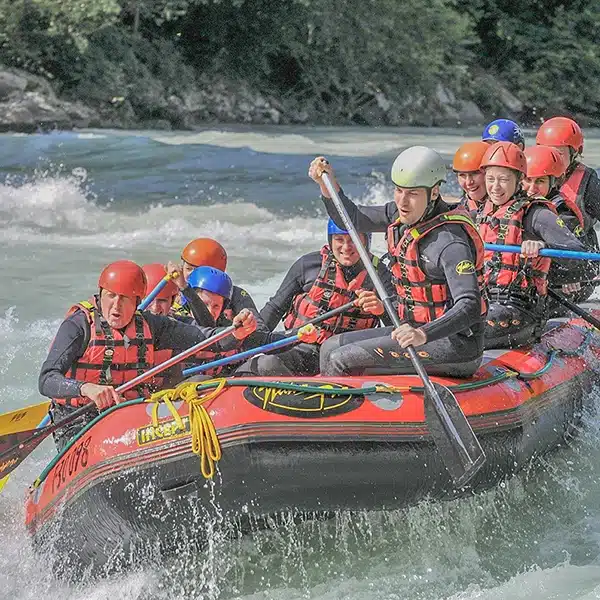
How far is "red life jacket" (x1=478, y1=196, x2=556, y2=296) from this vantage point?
208 inches

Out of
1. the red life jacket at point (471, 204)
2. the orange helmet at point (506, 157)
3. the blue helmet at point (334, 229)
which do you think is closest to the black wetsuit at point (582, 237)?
the red life jacket at point (471, 204)

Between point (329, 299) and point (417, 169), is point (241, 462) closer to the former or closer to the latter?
point (417, 169)

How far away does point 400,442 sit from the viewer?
162 inches

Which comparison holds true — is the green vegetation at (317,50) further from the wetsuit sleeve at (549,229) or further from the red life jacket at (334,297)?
the wetsuit sleeve at (549,229)

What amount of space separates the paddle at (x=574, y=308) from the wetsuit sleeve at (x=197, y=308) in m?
1.80

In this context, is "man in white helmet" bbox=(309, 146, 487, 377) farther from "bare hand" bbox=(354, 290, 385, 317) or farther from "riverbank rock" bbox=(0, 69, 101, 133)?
"riverbank rock" bbox=(0, 69, 101, 133)

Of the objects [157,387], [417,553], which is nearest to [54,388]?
[157,387]

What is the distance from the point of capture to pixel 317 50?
22.3 m

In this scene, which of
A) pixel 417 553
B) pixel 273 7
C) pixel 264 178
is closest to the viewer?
pixel 417 553

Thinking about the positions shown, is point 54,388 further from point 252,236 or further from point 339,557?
point 252,236

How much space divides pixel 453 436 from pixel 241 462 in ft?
2.60

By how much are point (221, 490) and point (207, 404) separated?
327 mm

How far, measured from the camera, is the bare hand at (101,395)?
4.26 meters

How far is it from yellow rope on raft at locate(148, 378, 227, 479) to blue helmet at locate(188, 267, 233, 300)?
4.35 ft
